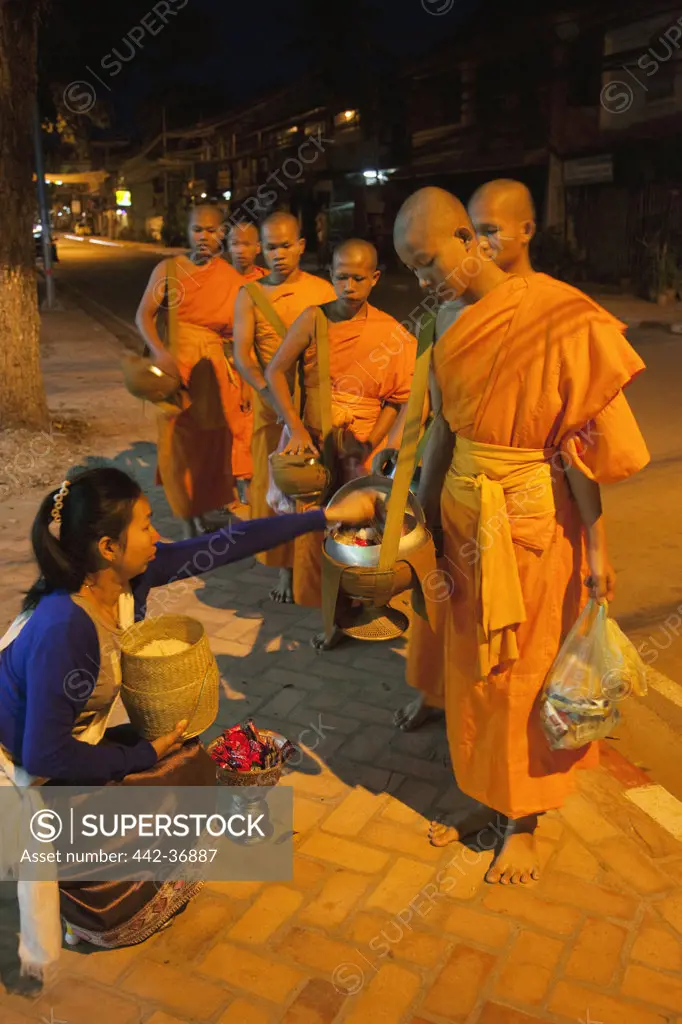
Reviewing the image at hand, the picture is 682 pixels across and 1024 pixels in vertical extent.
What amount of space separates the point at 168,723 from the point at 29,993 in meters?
0.79

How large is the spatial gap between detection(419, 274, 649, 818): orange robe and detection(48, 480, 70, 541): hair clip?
113 cm

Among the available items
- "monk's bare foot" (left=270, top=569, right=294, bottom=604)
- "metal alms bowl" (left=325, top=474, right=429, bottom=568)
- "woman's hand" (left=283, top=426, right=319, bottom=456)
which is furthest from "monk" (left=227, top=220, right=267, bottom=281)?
"metal alms bowl" (left=325, top=474, right=429, bottom=568)

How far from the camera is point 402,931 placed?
2521mm

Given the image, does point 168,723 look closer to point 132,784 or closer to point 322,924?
point 132,784

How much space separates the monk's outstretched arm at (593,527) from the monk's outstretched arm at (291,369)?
5.13 feet

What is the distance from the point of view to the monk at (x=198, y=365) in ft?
17.0

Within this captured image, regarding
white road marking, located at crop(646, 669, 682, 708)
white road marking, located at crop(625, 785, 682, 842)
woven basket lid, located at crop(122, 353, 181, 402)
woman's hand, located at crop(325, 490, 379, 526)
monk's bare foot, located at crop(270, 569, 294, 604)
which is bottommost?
white road marking, located at crop(625, 785, 682, 842)

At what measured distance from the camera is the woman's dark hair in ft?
7.34

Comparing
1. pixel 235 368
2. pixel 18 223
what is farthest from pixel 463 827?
pixel 18 223

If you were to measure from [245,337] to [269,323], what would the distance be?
15 cm

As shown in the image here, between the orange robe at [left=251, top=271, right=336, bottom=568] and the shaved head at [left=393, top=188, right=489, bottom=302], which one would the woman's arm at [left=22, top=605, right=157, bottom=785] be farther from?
the orange robe at [left=251, top=271, right=336, bottom=568]

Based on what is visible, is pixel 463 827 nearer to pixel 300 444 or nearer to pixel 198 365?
pixel 300 444

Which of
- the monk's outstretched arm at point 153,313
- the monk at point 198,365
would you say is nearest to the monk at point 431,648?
the monk at point 198,365

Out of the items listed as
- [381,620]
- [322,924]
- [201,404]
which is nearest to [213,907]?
[322,924]
